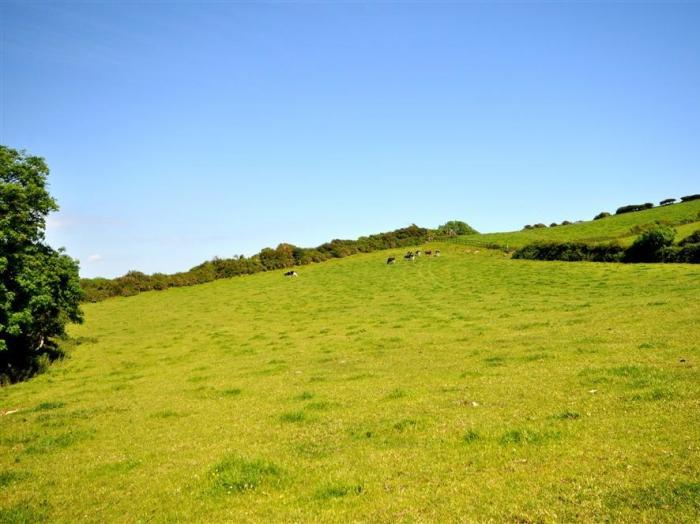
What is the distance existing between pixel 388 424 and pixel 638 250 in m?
56.5

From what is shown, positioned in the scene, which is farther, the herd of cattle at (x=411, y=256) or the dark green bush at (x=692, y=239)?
the herd of cattle at (x=411, y=256)

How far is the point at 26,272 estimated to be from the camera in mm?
30391

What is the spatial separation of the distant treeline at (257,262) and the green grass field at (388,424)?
47791 millimetres

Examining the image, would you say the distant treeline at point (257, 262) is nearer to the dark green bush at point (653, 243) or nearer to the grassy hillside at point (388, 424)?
the grassy hillside at point (388, 424)

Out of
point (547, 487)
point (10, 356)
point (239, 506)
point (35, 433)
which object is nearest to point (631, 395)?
point (547, 487)

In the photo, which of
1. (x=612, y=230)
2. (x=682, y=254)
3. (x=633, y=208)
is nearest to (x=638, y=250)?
(x=682, y=254)

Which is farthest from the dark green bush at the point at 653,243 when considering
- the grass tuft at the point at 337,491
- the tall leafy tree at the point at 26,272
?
the tall leafy tree at the point at 26,272

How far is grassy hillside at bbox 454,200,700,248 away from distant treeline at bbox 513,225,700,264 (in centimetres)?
332

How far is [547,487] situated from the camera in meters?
9.27

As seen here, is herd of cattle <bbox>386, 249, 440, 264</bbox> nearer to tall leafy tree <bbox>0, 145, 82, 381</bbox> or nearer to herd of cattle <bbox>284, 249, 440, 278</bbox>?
herd of cattle <bbox>284, 249, 440, 278</bbox>

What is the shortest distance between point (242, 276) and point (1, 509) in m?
80.0

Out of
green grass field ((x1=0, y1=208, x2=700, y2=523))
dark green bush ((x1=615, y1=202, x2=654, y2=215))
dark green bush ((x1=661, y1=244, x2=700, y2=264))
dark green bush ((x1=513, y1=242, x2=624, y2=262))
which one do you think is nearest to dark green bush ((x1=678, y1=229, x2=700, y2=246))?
dark green bush ((x1=661, y1=244, x2=700, y2=264))

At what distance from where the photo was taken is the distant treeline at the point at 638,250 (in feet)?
175

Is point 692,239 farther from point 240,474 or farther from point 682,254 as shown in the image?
point 240,474
